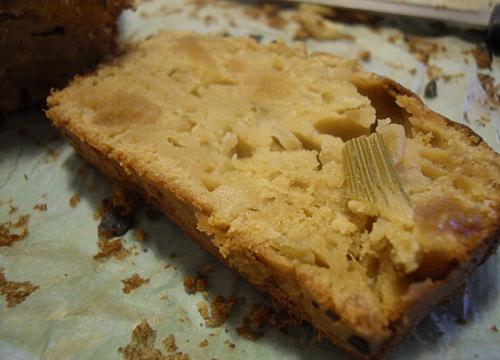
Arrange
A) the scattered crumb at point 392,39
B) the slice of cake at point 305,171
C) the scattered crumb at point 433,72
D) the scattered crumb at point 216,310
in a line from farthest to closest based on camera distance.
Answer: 1. the scattered crumb at point 392,39
2. the scattered crumb at point 433,72
3. the scattered crumb at point 216,310
4. the slice of cake at point 305,171

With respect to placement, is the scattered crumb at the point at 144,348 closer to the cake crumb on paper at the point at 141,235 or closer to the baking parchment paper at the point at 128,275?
the baking parchment paper at the point at 128,275

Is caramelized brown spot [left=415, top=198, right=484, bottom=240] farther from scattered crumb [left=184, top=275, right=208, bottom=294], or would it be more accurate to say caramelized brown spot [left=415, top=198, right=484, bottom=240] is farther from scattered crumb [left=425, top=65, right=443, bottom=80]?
scattered crumb [left=425, top=65, right=443, bottom=80]

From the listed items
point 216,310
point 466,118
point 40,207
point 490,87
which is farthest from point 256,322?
point 490,87

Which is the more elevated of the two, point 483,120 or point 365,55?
point 365,55

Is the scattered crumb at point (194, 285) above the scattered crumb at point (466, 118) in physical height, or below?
below

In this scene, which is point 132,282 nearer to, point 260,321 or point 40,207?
point 260,321

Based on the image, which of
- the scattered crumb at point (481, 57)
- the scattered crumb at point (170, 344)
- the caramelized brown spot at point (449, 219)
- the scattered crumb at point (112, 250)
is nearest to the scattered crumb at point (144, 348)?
the scattered crumb at point (170, 344)

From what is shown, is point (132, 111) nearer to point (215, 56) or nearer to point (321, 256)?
point (215, 56)
